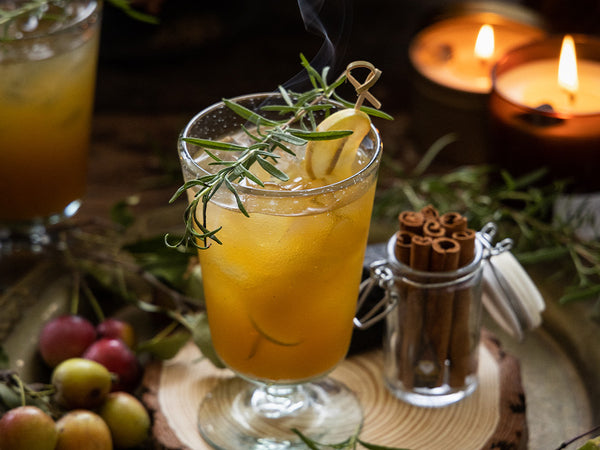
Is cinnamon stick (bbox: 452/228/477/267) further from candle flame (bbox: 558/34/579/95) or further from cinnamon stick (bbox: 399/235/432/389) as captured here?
candle flame (bbox: 558/34/579/95)

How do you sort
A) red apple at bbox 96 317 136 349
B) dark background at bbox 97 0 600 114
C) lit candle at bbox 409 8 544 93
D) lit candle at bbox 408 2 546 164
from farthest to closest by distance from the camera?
dark background at bbox 97 0 600 114, lit candle at bbox 409 8 544 93, lit candle at bbox 408 2 546 164, red apple at bbox 96 317 136 349

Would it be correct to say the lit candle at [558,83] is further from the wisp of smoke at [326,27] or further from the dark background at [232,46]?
the wisp of smoke at [326,27]

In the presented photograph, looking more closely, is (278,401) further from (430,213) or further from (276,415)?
(430,213)

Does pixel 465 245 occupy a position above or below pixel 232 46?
above

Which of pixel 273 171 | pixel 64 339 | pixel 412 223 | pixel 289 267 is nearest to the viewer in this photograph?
pixel 273 171

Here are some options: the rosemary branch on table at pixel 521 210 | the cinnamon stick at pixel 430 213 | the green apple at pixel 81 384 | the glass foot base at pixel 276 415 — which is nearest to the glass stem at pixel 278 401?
the glass foot base at pixel 276 415

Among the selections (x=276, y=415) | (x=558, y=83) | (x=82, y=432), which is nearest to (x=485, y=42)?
(x=558, y=83)

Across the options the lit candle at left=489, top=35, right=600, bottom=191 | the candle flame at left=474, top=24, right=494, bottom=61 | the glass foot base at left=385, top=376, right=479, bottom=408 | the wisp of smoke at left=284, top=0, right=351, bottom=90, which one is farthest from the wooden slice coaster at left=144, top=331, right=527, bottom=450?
the candle flame at left=474, top=24, right=494, bottom=61
